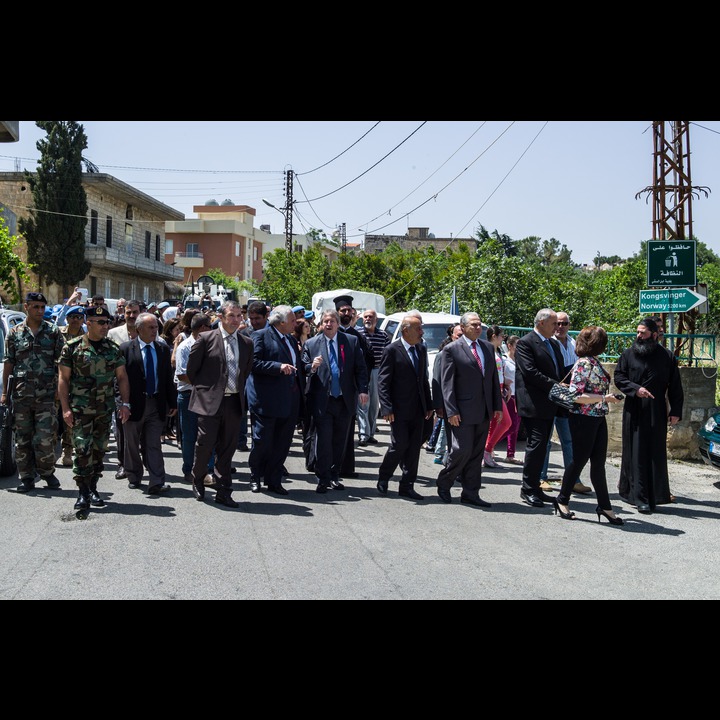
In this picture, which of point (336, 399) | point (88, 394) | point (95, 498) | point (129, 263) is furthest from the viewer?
point (129, 263)

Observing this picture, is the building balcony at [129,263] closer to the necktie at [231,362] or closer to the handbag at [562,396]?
the necktie at [231,362]

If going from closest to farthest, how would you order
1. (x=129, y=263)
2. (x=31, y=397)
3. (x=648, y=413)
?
(x=31, y=397) < (x=648, y=413) < (x=129, y=263)

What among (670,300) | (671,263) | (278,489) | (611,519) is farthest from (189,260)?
(611,519)

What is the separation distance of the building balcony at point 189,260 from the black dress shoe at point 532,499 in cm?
7025

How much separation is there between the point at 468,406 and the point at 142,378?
3462 mm

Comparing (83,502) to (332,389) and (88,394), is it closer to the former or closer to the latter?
(88,394)

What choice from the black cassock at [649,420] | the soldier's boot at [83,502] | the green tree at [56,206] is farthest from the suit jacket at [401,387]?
the green tree at [56,206]

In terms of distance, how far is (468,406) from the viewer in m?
8.98

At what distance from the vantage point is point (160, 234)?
5866cm

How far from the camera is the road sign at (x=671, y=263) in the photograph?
40.1ft

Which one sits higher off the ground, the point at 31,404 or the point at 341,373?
the point at 341,373

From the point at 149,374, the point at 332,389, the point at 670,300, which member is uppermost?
the point at 670,300
